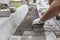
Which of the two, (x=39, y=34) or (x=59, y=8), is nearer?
(x=59, y=8)

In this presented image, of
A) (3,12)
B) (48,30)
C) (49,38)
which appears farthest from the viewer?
(48,30)

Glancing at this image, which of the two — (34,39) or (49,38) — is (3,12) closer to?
(34,39)

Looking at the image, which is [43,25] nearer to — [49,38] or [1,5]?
[49,38]

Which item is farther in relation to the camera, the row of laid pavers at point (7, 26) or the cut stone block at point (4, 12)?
the cut stone block at point (4, 12)

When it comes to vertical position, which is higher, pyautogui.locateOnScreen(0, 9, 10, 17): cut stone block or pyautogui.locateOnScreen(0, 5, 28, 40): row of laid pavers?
pyautogui.locateOnScreen(0, 9, 10, 17): cut stone block

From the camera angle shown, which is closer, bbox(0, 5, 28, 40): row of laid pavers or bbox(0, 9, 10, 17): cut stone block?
bbox(0, 5, 28, 40): row of laid pavers

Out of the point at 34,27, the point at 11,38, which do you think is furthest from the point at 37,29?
the point at 11,38

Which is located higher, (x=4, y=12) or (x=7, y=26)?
(x=4, y=12)

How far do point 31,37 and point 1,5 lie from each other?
73 centimetres

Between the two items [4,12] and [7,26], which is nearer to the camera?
[7,26]

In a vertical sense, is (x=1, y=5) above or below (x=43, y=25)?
above

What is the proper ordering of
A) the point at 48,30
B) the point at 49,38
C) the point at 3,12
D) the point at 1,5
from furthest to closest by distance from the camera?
the point at 1,5, the point at 48,30, the point at 3,12, the point at 49,38

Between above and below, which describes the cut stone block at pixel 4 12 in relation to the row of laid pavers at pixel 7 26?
above

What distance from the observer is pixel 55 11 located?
1.63m
